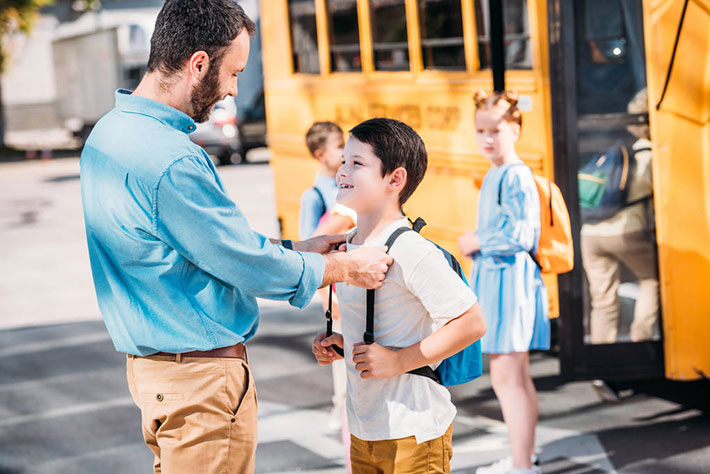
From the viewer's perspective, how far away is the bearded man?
232 cm

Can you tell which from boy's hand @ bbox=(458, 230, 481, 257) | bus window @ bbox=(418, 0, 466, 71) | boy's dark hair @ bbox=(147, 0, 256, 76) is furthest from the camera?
bus window @ bbox=(418, 0, 466, 71)

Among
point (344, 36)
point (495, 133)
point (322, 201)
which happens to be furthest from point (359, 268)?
point (344, 36)

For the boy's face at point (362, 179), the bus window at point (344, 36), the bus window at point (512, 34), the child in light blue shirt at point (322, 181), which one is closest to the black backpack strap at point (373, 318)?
the boy's face at point (362, 179)

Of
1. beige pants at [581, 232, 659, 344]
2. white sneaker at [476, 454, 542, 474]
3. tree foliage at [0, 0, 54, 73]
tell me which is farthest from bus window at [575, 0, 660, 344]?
tree foliage at [0, 0, 54, 73]

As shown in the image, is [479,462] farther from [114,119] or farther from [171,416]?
[114,119]

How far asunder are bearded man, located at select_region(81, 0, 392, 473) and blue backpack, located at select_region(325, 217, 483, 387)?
8 cm

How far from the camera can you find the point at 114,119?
244 cm

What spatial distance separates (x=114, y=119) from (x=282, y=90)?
5.44 metres

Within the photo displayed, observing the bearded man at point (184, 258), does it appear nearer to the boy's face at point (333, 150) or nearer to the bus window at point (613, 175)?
the boy's face at point (333, 150)

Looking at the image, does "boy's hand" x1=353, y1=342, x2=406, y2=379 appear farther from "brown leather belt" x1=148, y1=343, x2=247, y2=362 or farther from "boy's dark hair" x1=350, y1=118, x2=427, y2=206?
"boy's dark hair" x1=350, y1=118, x2=427, y2=206

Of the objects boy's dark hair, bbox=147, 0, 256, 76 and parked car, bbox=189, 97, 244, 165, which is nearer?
boy's dark hair, bbox=147, 0, 256, 76

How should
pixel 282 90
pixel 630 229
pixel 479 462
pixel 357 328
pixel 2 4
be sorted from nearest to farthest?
pixel 357 328 → pixel 479 462 → pixel 630 229 → pixel 282 90 → pixel 2 4

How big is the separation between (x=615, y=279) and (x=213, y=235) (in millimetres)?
2924

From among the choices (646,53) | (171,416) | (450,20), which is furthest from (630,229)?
(171,416)
